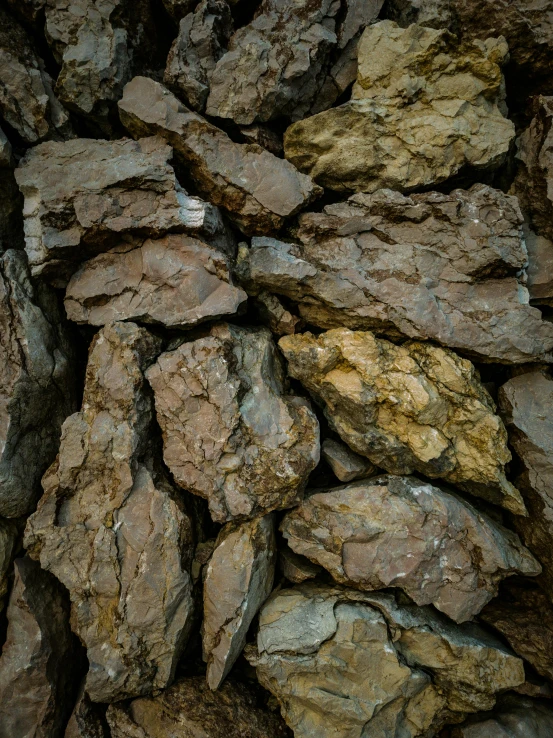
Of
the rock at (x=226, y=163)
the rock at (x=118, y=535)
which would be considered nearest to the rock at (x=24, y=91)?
the rock at (x=226, y=163)

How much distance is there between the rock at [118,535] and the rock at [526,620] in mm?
2924

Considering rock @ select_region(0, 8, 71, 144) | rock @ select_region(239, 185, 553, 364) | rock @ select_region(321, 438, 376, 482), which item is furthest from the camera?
rock @ select_region(0, 8, 71, 144)

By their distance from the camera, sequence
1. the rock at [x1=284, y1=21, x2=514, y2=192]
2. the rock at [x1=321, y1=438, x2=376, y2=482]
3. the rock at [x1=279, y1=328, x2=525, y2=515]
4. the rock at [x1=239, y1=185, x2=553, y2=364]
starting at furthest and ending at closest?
the rock at [x1=284, y1=21, x2=514, y2=192], the rock at [x1=321, y1=438, x2=376, y2=482], the rock at [x1=239, y1=185, x2=553, y2=364], the rock at [x1=279, y1=328, x2=525, y2=515]

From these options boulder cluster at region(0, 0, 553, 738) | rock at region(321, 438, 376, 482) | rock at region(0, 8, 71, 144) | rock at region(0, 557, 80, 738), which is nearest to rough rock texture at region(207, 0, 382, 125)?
boulder cluster at region(0, 0, 553, 738)

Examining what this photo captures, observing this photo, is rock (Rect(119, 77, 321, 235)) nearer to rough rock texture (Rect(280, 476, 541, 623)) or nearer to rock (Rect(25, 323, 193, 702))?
rock (Rect(25, 323, 193, 702))

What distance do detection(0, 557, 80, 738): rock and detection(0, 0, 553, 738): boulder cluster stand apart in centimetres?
2

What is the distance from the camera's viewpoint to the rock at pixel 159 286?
12.5 feet

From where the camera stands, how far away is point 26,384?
3871mm

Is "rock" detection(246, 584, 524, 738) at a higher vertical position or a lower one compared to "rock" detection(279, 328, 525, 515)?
lower

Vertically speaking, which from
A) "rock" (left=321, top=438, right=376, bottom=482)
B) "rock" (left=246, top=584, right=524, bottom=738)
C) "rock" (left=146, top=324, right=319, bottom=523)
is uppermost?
"rock" (left=146, top=324, right=319, bottom=523)

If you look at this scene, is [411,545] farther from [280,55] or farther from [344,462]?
[280,55]

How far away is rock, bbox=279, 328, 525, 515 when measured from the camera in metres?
3.64

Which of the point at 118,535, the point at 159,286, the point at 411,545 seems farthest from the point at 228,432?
the point at 411,545

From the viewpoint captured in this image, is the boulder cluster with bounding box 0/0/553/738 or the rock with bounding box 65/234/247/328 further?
the rock with bounding box 65/234/247/328
